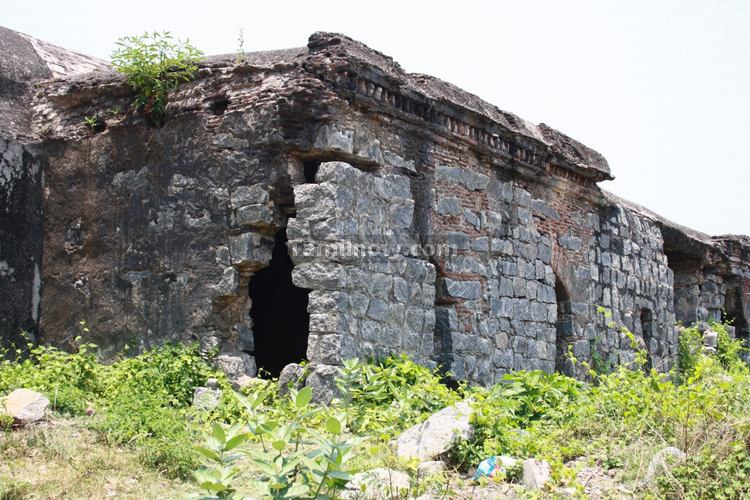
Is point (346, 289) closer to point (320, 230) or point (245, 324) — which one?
point (320, 230)

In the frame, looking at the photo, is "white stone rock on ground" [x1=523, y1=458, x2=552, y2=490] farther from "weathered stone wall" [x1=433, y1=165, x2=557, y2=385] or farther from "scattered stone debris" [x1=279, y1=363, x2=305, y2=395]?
"weathered stone wall" [x1=433, y1=165, x2=557, y2=385]

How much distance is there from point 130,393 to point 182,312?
130cm

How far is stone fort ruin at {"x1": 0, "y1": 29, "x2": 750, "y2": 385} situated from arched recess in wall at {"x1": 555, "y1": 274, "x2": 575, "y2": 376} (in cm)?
6

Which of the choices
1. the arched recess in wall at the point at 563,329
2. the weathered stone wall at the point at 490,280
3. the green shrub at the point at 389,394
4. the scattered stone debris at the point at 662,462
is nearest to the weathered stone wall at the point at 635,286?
the arched recess in wall at the point at 563,329

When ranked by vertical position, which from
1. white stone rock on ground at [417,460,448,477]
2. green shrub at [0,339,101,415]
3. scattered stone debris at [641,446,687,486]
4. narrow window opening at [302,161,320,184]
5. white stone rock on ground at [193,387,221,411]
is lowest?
white stone rock on ground at [417,460,448,477]

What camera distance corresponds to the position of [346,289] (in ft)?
25.3

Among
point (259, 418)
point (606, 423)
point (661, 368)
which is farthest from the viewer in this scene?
point (661, 368)

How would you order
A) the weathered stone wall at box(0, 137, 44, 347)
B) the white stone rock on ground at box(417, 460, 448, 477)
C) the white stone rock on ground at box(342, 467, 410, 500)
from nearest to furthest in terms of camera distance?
1. the white stone rock on ground at box(342, 467, 410, 500)
2. the white stone rock on ground at box(417, 460, 448, 477)
3. the weathered stone wall at box(0, 137, 44, 347)

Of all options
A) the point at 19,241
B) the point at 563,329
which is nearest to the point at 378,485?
the point at 19,241

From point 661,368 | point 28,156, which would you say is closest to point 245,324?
point 28,156

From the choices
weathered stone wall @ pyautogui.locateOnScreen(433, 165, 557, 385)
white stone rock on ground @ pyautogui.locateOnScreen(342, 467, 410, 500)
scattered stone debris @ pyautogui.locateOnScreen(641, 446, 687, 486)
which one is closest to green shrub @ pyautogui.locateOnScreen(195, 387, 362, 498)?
white stone rock on ground @ pyautogui.locateOnScreen(342, 467, 410, 500)

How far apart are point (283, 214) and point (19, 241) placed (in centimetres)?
272

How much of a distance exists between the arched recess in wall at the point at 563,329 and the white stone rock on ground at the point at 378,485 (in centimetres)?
542

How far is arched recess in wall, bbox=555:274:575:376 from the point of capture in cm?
1084
